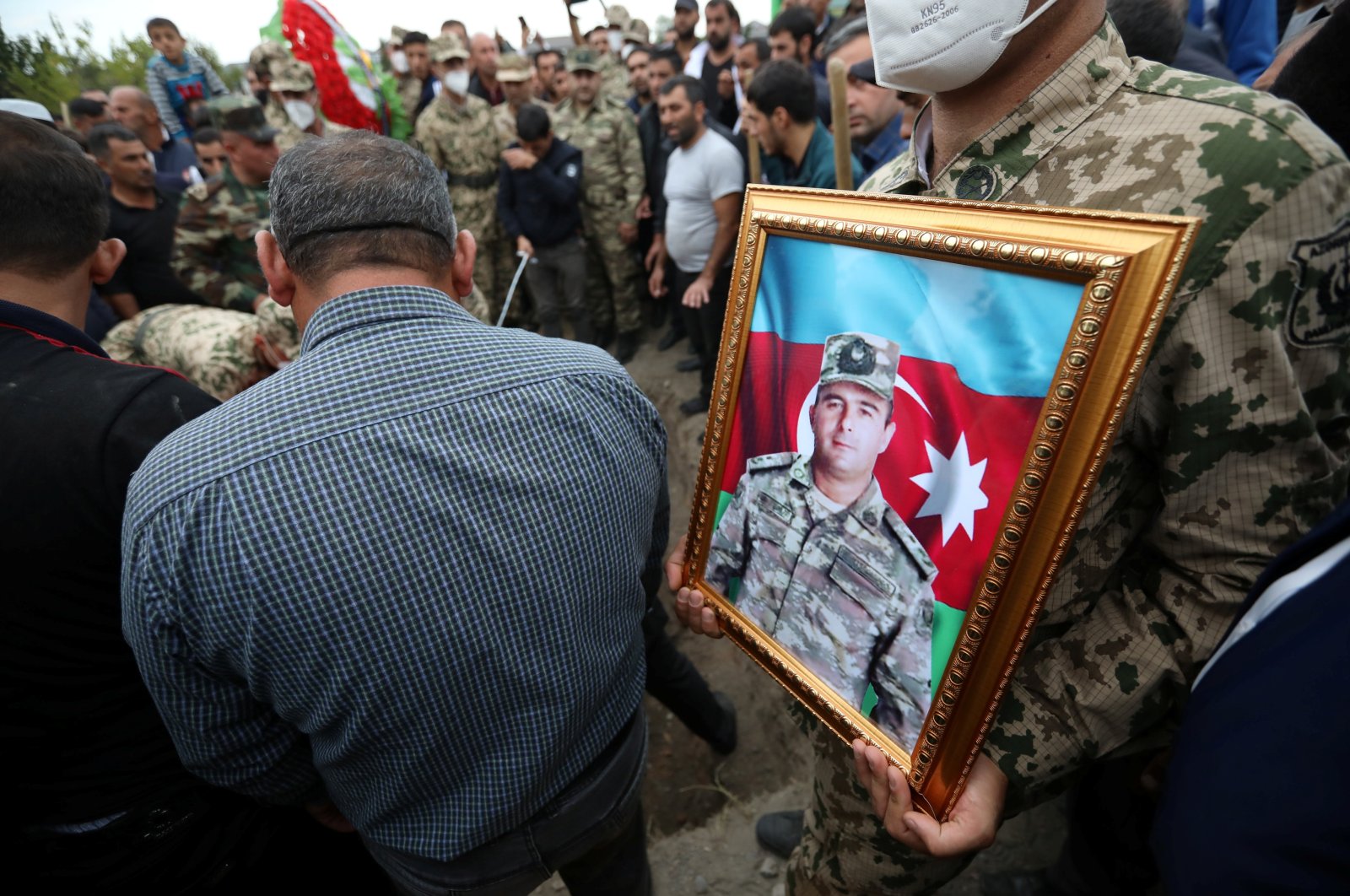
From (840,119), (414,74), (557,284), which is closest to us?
(840,119)

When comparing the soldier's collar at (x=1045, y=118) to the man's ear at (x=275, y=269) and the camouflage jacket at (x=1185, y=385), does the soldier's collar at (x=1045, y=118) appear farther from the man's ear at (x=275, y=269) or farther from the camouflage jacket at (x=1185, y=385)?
the man's ear at (x=275, y=269)

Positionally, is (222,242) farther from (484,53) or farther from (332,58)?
(484,53)

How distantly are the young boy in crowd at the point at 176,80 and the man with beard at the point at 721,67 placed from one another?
6.67 m

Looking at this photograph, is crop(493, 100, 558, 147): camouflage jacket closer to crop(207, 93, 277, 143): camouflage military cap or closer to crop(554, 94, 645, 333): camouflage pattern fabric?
crop(554, 94, 645, 333): camouflage pattern fabric

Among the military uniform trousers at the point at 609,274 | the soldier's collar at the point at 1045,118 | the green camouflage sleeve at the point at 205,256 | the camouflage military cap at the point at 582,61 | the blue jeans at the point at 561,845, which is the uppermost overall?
the soldier's collar at the point at 1045,118

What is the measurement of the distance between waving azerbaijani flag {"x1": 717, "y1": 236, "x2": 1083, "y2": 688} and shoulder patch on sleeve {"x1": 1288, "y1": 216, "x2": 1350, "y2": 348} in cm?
30

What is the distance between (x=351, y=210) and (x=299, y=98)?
5.87 metres

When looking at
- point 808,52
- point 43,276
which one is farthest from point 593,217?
point 43,276

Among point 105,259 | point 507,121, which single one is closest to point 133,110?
point 507,121

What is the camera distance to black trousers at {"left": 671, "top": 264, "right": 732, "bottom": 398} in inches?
179

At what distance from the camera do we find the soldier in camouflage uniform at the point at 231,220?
12.5 ft

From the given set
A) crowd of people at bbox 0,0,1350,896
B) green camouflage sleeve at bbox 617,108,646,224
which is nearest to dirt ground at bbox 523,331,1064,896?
crowd of people at bbox 0,0,1350,896

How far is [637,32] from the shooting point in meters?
10.3

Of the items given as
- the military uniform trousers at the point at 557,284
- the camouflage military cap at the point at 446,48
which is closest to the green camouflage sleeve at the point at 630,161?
the military uniform trousers at the point at 557,284
